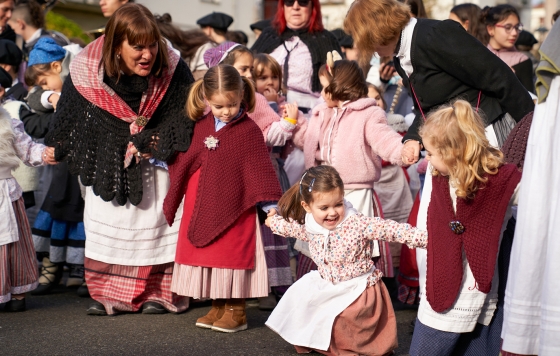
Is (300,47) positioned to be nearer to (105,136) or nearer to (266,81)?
(266,81)

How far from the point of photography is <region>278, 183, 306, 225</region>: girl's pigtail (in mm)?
5059

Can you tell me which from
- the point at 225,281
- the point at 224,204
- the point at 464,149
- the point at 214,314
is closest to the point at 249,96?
the point at 224,204

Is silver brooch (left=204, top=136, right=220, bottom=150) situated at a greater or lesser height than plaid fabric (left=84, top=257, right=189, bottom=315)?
greater

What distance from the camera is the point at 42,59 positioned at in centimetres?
683

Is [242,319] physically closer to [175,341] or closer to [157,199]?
[175,341]

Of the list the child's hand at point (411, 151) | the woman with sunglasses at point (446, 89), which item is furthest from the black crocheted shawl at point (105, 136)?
the child's hand at point (411, 151)

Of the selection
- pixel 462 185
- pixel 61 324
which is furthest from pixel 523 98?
pixel 61 324

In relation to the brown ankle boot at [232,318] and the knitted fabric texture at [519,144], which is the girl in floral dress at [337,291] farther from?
the knitted fabric texture at [519,144]

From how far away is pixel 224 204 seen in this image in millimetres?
5336

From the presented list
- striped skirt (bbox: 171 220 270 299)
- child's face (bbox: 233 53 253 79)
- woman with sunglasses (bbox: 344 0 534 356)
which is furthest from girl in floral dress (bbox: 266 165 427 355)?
child's face (bbox: 233 53 253 79)

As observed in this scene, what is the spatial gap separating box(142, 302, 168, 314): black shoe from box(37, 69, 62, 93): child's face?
2011 millimetres

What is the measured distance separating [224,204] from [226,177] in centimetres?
17

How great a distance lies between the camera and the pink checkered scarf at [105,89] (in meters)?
5.55

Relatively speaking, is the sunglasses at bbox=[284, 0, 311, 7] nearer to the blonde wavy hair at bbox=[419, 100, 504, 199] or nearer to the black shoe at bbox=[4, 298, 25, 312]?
the black shoe at bbox=[4, 298, 25, 312]
